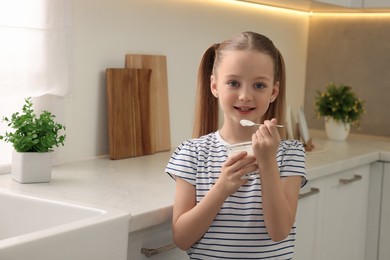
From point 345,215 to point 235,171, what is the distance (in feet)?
4.37

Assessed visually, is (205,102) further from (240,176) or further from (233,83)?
(240,176)

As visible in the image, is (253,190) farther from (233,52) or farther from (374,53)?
(374,53)

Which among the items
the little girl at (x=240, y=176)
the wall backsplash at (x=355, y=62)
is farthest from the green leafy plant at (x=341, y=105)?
the little girl at (x=240, y=176)

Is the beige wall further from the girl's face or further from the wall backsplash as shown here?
the girl's face

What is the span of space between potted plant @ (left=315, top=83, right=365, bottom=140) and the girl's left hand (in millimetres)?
1754

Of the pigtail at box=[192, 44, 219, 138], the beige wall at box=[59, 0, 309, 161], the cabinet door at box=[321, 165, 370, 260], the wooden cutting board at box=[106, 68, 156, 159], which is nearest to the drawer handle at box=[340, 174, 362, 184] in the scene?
the cabinet door at box=[321, 165, 370, 260]

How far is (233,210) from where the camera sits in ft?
4.92

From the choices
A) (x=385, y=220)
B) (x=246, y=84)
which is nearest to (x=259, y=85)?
(x=246, y=84)

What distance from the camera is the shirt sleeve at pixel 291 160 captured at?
1530mm

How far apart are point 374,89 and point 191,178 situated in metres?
1.99

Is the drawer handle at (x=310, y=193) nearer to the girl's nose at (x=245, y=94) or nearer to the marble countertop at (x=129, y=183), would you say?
the marble countertop at (x=129, y=183)

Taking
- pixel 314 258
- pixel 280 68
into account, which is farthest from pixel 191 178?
pixel 314 258

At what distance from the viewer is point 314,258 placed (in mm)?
2416

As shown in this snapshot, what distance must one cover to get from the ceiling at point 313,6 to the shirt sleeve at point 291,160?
1.41 m
